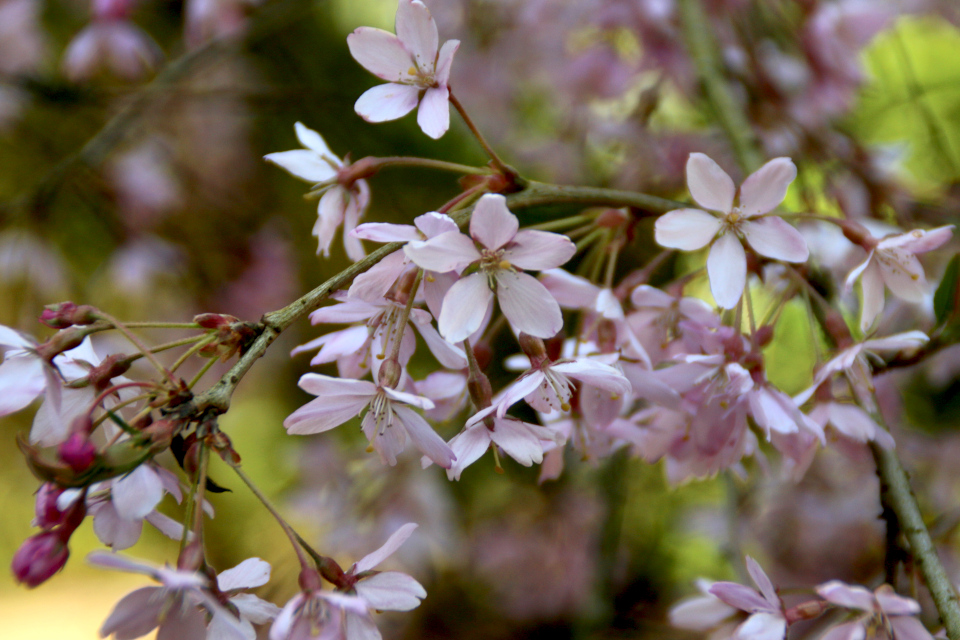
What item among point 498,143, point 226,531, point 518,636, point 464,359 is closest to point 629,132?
point 498,143

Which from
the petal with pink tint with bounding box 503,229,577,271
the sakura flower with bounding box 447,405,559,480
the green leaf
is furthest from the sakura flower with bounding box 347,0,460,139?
the green leaf

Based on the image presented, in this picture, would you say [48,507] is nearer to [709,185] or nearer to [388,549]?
[388,549]

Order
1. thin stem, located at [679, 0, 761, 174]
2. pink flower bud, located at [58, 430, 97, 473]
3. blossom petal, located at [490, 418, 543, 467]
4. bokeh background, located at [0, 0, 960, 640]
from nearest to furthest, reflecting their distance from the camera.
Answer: pink flower bud, located at [58, 430, 97, 473], blossom petal, located at [490, 418, 543, 467], thin stem, located at [679, 0, 761, 174], bokeh background, located at [0, 0, 960, 640]

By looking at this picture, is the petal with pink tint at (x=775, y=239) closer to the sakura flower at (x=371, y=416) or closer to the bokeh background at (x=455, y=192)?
the sakura flower at (x=371, y=416)

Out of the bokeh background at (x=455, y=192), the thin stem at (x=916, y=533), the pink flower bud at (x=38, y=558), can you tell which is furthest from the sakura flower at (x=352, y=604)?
the bokeh background at (x=455, y=192)

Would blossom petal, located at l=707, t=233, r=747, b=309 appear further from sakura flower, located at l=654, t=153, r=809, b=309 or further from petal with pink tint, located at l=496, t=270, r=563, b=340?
petal with pink tint, located at l=496, t=270, r=563, b=340

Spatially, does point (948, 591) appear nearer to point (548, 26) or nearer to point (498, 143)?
point (548, 26)

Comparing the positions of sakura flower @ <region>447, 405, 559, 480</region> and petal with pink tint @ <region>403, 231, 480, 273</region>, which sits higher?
petal with pink tint @ <region>403, 231, 480, 273</region>
